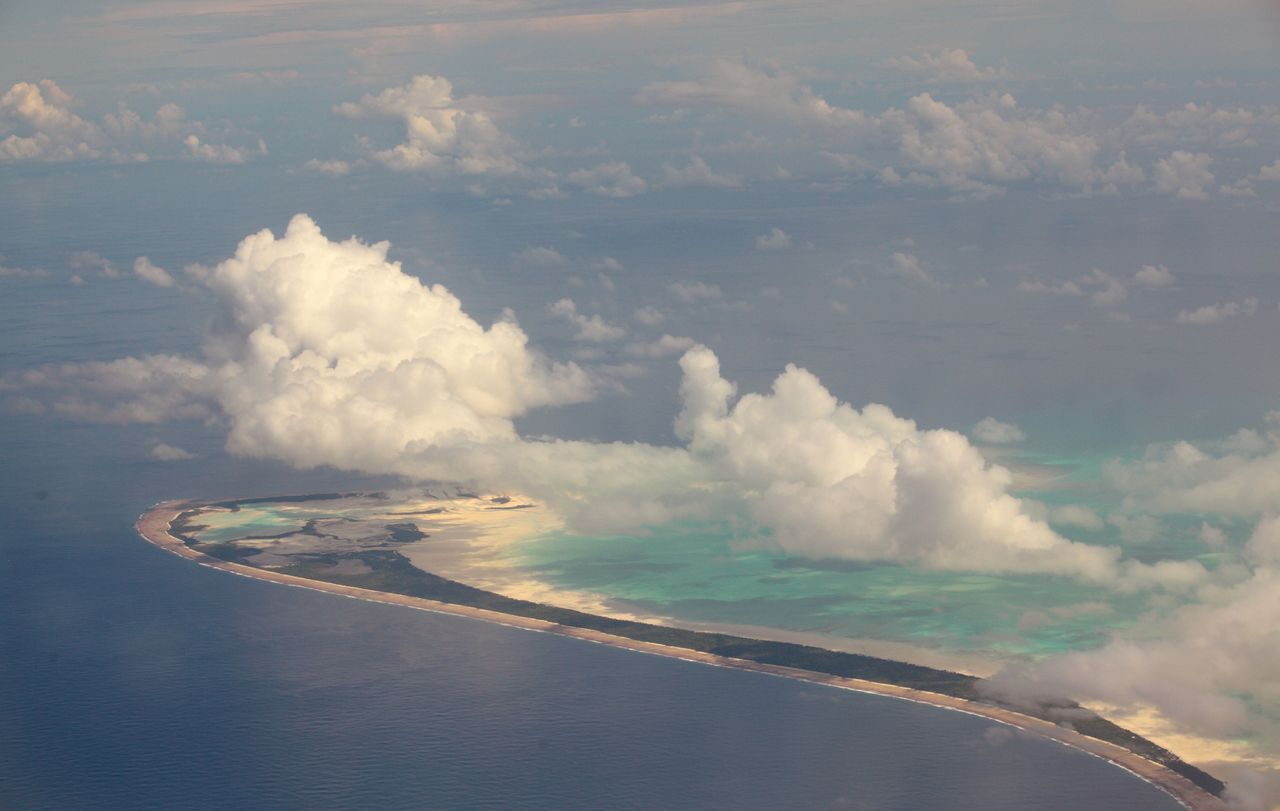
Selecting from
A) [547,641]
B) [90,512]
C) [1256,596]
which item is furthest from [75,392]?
[1256,596]

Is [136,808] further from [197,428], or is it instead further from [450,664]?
[197,428]

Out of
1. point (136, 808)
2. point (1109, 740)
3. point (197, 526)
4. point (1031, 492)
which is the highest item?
point (1031, 492)

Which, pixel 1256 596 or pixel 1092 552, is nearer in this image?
pixel 1256 596

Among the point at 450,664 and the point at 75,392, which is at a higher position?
the point at 75,392

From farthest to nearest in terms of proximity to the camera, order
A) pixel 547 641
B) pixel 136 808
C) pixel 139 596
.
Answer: pixel 139 596 < pixel 547 641 < pixel 136 808

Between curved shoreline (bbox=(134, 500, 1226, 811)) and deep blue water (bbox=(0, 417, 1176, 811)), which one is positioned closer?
deep blue water (bbox=(0, 417, 1176, 811))
